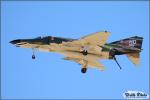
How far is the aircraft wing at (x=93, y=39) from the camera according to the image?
3725 centimetres

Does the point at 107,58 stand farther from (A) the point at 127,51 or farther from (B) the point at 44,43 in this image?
(B) the point at 44,43

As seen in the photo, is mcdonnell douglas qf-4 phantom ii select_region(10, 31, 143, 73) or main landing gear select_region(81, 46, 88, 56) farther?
main landing gear select_region(81, 46, 88, 56)

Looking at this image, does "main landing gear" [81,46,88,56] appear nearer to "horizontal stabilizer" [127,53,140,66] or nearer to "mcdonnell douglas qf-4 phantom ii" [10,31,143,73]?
"mcdonnell douglas qf-4 phantom ii" [10,31,143,73]

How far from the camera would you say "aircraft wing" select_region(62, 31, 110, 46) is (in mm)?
37250

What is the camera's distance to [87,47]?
3934cm

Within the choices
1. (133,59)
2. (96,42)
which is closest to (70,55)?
(96,42)

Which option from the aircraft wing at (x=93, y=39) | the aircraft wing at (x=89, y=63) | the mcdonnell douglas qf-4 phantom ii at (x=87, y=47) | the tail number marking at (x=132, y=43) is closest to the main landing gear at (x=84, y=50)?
the mcdonnell douglas qf-4 phantom ii at (x=87, y=47)

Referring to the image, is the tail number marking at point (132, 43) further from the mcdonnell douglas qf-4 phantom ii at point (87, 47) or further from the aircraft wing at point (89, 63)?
the aircraft wing at point (89, 63)

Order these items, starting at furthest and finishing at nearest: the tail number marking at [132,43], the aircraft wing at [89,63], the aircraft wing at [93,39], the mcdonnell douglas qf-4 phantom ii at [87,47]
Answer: the aircraft wing at [89,63]
the tail number marking at [132,43]
the mcdonnell douglas qf-4 phantom ii at [87,47]
the aircraft wing at [93,39]

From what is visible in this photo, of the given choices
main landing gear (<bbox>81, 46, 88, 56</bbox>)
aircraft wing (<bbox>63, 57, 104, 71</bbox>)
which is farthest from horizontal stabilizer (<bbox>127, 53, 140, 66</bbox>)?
main landing gear (<bbox>81, 46, 88, 56</bbox>)

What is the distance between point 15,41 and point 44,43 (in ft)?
10.2

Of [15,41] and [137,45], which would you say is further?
[137,45]

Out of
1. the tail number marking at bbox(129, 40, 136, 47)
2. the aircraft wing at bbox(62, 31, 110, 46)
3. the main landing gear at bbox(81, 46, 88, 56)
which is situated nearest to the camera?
the aircraft wing at bbox(62, 31, 110, 46)

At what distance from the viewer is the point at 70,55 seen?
41.1 metres
